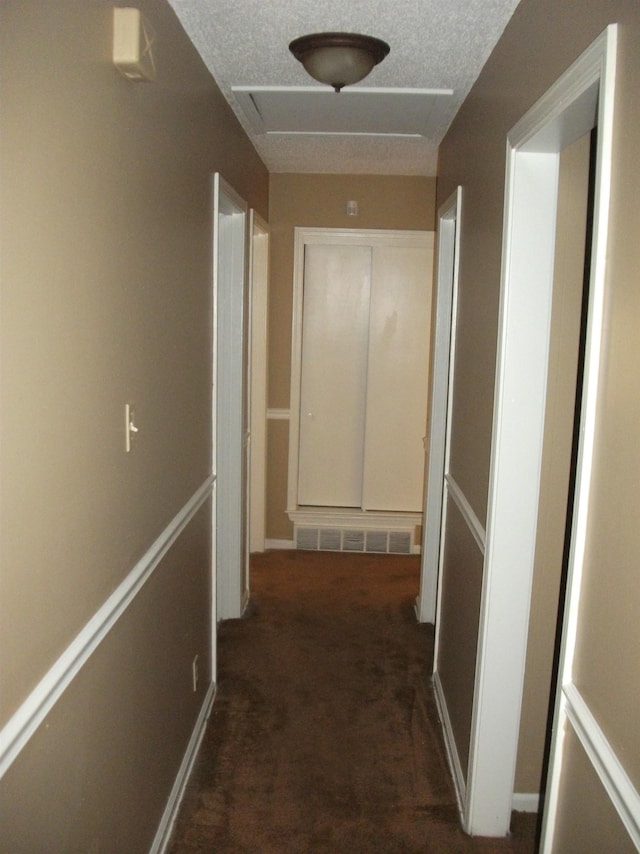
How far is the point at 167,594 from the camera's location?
216 cm

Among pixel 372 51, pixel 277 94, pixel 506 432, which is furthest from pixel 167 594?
pixel 277 94

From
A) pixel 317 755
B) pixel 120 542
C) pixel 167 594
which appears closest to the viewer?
pixel 120 542

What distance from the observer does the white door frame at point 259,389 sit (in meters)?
4.56

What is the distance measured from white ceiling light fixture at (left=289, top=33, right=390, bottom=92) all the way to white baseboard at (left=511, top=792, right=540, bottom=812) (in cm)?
235

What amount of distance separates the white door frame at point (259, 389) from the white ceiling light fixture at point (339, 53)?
7.46 feet

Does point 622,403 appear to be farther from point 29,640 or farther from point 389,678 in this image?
point 389,678

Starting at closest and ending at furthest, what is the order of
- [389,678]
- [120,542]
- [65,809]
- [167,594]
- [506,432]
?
[65,809] < [120,542] < [506,432] < [167,594] < [389,678]

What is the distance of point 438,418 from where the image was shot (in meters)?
3.65

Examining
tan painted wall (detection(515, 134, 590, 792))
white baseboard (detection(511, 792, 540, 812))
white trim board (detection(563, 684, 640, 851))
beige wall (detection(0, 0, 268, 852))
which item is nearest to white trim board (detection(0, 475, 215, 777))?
beige wall (detection(0, 0, 268, 852))

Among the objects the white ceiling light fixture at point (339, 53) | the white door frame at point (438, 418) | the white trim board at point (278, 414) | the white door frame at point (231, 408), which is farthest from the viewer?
the white trim board at point (278, 414)

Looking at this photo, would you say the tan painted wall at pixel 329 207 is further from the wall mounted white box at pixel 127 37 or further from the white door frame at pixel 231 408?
the wall mounted white box at pixel 127 37

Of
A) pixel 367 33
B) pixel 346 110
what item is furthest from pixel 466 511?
pixel 346 110

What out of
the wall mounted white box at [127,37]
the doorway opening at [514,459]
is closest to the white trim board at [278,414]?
the doorway opening at [514,459]

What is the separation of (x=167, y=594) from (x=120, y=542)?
1.74 feet
